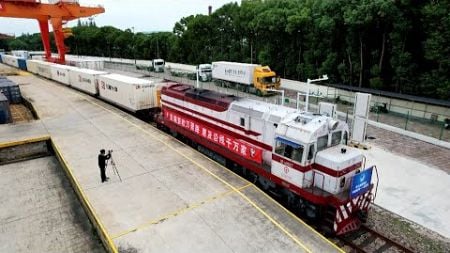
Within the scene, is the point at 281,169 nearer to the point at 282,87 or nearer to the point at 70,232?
the point at 70,232

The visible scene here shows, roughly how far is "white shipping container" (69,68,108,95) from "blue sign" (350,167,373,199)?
1146 inches

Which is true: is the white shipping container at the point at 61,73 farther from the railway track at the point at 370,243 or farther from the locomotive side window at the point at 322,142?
the railway track at the point at 370,243

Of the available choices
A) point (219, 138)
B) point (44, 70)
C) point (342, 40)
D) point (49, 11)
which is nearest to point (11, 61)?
point (44, 70)

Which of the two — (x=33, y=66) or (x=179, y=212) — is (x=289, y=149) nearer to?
(x=179, y=212)

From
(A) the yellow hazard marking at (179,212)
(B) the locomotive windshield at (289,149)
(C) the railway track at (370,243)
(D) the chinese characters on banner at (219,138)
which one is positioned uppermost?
(B) the locomotive windshield at (289,149)

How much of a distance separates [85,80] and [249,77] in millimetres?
20356

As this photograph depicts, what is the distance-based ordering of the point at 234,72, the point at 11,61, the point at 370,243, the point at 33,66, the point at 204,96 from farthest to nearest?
the point at 11,61 → the point at 33,66 → the point at 234,72 → the point at 204,96 → the point at 370,243

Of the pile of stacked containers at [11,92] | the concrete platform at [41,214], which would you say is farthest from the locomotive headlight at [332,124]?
the pile of stacked containers at [11,92]

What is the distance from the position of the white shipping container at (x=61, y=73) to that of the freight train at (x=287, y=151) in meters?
26.8

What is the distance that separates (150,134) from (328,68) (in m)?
29.5

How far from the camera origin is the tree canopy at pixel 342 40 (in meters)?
29.3

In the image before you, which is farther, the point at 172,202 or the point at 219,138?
the point at 219,138

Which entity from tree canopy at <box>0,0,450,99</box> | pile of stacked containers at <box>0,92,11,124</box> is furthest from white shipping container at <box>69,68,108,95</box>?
tree canopy at <box>0,0,450,99</box>

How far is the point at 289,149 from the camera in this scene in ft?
38.8
